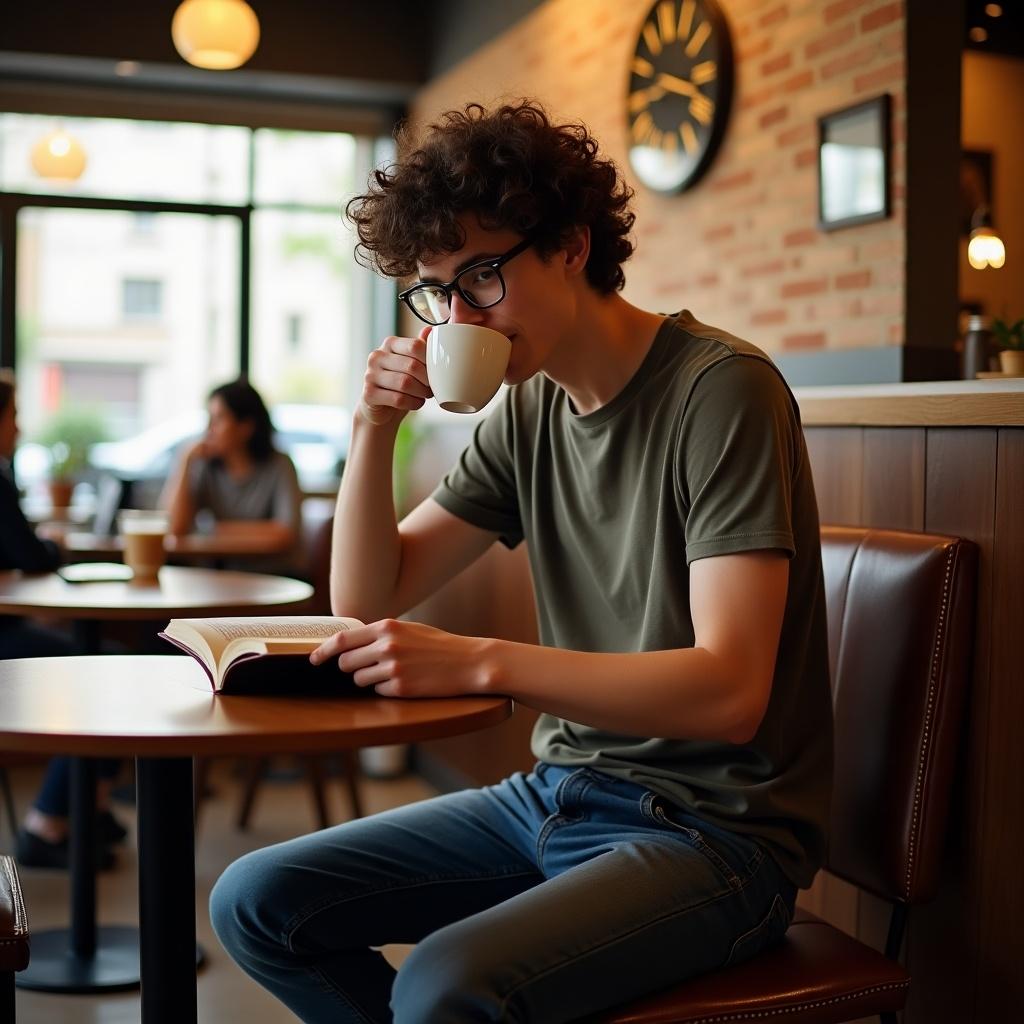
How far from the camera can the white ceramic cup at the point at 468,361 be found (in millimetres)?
1466

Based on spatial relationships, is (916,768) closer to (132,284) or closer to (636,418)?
(636,418)

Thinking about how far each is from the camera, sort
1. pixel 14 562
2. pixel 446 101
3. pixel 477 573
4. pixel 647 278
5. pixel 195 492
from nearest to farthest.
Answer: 1. pixel 14 562
2. pixel 477 573
3. pixel 647 278
4. pixel 195 492
5. pixel 446 101

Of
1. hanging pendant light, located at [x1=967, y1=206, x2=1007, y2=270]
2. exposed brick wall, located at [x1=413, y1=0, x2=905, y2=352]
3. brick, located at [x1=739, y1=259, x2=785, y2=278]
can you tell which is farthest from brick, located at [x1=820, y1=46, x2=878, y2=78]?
hanging pendant light, located at [x1=967, y1=206, x2=1007, y2=270]

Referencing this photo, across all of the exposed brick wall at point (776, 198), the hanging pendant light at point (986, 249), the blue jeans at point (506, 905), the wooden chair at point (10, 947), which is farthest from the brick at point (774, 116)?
the wooden chair at point (10, 947)

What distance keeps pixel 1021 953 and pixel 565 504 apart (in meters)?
0.82

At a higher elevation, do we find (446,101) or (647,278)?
(446,101)

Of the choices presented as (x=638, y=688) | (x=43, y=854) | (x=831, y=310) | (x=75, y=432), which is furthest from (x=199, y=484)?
(x=638, y=688)

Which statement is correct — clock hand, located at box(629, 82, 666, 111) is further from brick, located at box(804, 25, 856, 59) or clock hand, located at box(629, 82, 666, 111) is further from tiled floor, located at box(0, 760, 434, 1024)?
tiled floor, located at box(0, 760, 434, 1024)

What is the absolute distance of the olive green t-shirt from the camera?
56.7 inches

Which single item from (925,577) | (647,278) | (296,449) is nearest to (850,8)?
(647,278)

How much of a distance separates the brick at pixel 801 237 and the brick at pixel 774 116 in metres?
0.32

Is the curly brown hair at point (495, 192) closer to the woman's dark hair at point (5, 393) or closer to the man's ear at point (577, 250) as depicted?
the man's ear at point (577, 250)

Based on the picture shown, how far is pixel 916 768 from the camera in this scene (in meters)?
1.69

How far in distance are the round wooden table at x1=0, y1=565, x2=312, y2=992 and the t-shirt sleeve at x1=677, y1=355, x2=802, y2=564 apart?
1315 mm
